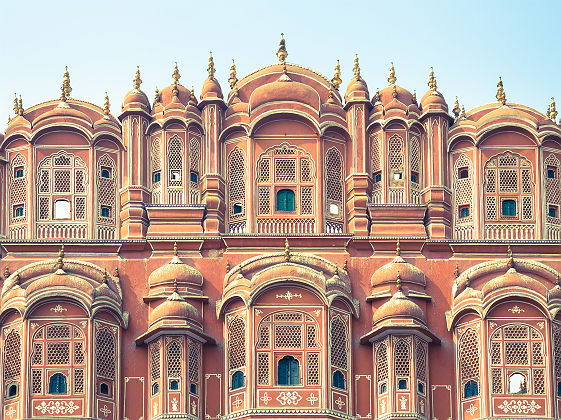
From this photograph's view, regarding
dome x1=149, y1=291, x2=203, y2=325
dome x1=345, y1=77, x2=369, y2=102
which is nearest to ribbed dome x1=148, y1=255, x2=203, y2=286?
dome x1=149, y1=291, x2=203, y2=325

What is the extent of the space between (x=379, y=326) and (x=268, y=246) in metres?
3.36

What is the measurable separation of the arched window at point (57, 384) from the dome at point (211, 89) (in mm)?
8125

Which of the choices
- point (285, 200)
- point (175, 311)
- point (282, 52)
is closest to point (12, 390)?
point (175, 311)

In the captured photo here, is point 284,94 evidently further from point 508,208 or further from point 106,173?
point 508,208

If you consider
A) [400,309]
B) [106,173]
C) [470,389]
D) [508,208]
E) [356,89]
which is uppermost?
[356,89]

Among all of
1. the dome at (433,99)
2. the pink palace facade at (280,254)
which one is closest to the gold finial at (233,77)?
the pink palace facade at (280,254)

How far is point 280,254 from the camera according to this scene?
4694 centimetres

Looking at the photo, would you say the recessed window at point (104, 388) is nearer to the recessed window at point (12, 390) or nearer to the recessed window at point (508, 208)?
the recessed window at point (12, 390)

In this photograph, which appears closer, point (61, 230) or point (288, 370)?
point (288, 370)

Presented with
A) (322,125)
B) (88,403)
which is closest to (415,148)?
(322,125)

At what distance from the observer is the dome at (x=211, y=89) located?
4922 cm

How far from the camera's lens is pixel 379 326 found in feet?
151

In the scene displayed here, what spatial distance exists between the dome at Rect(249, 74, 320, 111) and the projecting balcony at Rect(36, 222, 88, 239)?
5132 mm

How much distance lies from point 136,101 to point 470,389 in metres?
10.9
